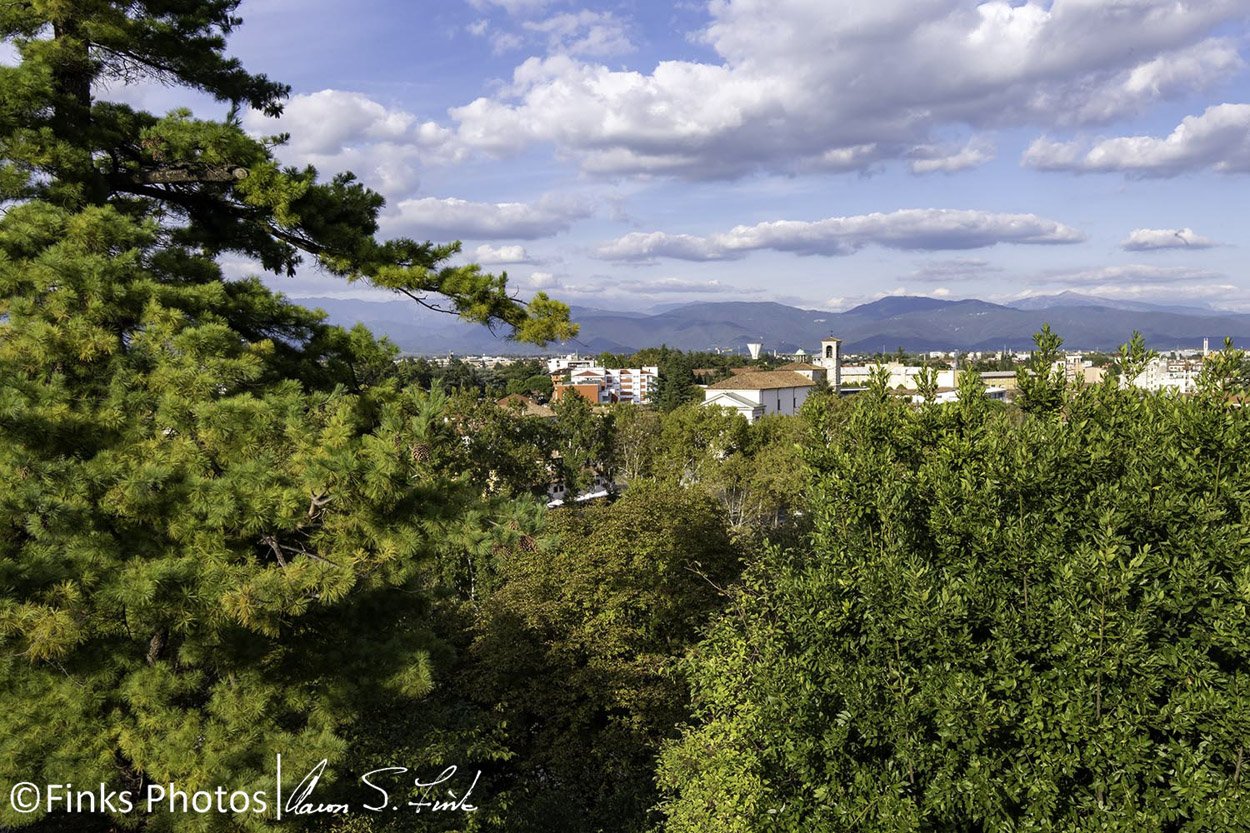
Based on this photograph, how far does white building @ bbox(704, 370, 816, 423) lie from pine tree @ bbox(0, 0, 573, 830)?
202 feet

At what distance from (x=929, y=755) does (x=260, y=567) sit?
5200mm

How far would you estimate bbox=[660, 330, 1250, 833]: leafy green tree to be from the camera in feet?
17.6

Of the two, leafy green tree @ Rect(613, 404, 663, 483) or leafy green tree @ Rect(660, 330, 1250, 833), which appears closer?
leafy green tree @ Rect(660, 330, 1250, 833)

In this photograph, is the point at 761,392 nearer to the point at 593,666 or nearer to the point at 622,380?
the point at 622,380

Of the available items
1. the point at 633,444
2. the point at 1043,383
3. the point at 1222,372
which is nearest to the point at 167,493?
the point at 1043,383

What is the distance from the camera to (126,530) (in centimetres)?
497

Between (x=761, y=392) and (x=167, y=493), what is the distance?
67.4 metres

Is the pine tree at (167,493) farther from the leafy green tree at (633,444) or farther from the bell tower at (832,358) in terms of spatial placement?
the bell tower at (832,358)

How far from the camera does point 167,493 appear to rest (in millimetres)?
4930

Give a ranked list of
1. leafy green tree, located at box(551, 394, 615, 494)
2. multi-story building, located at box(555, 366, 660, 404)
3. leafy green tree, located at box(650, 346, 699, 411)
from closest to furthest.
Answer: leafy green tree, located at box(551, 394, 615, 494)
leafy green tree, located at box(650, 346, 699, 411)
multi-story building, located at box(555, 366, 660, 404)

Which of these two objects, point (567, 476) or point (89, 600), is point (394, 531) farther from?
point (567, 476)

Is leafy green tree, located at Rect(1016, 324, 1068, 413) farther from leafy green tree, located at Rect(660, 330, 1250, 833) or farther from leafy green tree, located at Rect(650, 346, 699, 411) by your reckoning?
leafy green tree, located at Rect(650, 346, 699, 411)

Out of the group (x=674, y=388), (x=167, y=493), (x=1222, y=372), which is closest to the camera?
(x=167, y=493)

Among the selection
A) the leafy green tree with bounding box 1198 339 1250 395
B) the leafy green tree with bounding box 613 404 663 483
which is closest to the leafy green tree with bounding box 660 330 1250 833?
the leafy green tree with bounding box 1198 339 1250 395
